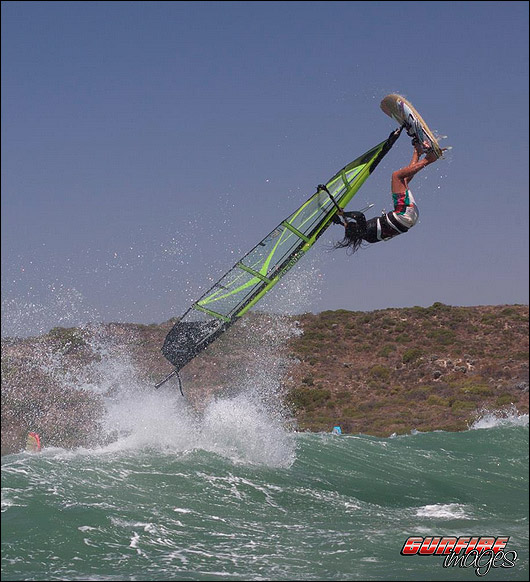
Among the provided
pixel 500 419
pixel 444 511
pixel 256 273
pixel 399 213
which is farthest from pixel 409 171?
pixel 500 419

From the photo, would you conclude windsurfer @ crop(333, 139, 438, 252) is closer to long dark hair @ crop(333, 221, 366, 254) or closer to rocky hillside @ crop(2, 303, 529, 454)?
long dark hair @ crop(333, 221, 366, 254)

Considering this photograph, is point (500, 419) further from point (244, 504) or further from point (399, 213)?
point (399, 213)

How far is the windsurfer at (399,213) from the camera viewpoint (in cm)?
709

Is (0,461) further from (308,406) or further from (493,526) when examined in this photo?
(308,406)

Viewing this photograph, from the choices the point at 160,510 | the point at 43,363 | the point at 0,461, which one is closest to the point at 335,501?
the point at 160,510

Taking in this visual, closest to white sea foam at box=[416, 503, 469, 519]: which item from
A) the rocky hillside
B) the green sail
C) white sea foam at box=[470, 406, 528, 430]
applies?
the green sail

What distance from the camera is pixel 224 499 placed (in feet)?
28.1

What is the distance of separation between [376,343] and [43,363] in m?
20.2

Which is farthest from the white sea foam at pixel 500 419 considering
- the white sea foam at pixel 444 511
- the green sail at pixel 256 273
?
the green sail at pixel 256 273

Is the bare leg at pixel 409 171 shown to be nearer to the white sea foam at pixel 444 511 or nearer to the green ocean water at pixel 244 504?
the green ocean water at pixel 244 504

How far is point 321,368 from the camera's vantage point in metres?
32.7

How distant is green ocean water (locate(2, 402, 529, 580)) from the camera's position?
6242mm

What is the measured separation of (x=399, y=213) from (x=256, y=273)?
224cm

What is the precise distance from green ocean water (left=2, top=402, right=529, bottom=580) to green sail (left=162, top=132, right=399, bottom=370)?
1.85m
